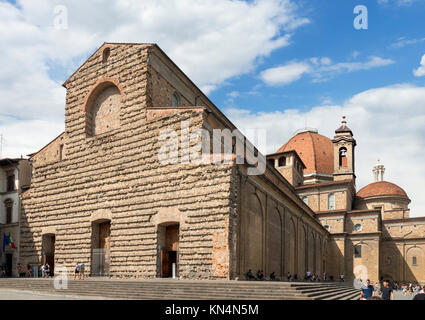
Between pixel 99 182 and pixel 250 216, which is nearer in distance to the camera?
pixel 250 216

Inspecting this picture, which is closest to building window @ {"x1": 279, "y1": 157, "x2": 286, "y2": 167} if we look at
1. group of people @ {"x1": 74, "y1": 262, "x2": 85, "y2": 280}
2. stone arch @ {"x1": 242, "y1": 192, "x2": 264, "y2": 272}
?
stone arch @ {"x1": 242, "y1": 192, "x2": 264, "y2": 272}

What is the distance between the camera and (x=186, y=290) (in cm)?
1612

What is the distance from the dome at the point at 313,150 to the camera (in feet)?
192

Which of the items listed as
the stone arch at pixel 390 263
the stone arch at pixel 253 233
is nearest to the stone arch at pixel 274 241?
the stone arch at pixel 253 233

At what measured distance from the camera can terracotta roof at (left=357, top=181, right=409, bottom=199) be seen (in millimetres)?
54156

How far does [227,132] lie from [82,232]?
9622 mm

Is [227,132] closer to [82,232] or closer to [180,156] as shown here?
[180,156]

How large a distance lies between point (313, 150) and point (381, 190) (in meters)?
9.76

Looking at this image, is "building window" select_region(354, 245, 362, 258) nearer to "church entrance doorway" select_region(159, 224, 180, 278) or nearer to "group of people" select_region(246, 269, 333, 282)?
"group of people" select_region(246, 269, 333, 282)

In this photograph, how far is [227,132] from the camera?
A: 80.2 ft

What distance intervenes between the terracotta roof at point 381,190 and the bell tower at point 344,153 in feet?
7.16

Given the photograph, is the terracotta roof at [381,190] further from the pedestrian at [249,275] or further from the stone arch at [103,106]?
the stone arch at [103,106]

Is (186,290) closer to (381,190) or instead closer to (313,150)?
(381,190)
